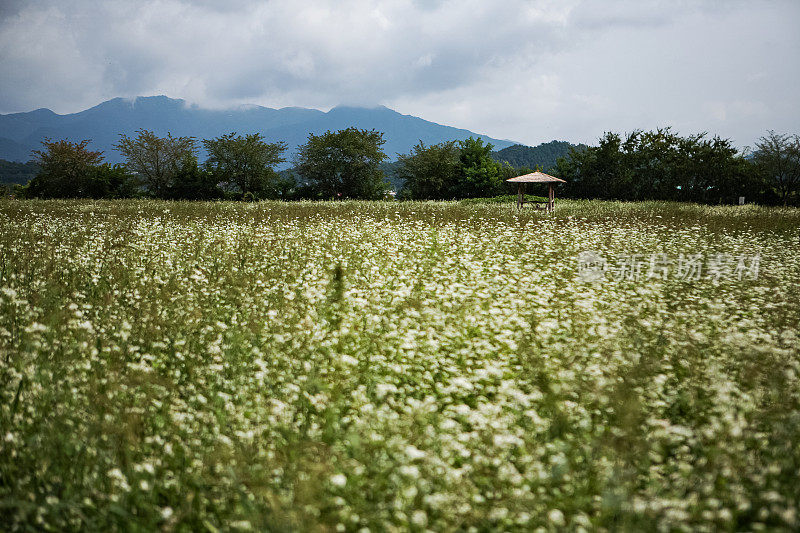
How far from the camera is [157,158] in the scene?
41.8 metres

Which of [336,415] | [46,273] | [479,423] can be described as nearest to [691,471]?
[479,423]

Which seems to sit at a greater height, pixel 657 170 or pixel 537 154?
pixel 537 154

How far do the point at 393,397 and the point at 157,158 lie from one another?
4569cm

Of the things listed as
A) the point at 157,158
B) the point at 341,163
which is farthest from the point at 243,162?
the point at 341,163

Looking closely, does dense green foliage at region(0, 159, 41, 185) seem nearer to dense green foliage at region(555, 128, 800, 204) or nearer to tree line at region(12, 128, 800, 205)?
tree line at region(12, 128, 800, 205)

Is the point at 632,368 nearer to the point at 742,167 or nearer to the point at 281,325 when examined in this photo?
the point at 281,325

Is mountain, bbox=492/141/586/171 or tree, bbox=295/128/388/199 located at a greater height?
mountain, bbox=492/141/586/171

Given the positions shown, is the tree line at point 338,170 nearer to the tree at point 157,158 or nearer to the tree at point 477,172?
the tree at point 157,158

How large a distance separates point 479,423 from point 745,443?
192 cm

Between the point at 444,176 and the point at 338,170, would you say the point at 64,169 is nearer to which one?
the point at 338,170

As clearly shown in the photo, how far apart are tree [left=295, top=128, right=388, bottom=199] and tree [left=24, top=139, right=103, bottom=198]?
64.9 feet

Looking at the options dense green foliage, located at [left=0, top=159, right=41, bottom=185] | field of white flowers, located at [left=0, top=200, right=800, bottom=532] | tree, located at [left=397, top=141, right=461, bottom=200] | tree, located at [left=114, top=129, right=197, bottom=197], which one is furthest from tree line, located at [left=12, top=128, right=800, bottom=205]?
dense green foliage, located at [left=0, top=159, right=41, bottom=185]

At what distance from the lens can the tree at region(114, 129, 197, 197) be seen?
40938 millimetres

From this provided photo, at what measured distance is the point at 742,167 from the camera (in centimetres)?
4169
